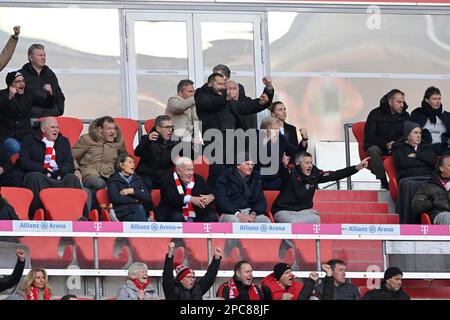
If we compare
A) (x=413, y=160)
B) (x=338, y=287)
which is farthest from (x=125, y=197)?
(x=413, y=160)

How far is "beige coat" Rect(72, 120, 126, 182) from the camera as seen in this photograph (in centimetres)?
2031

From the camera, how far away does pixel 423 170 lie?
20.9m

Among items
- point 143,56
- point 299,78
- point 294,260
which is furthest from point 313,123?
point 294,260

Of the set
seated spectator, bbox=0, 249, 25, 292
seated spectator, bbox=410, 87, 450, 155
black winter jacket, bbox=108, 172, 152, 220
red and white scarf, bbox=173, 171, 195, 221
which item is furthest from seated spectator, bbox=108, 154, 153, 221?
seated spectator, bbox=410, 87, 450, 155

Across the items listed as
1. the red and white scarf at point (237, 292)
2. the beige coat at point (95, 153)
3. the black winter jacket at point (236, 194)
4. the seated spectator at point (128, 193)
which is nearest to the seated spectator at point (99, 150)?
the beige coat at point (95, 153)

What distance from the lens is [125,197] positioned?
19594 mm

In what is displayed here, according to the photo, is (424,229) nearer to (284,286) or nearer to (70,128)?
(284,286)

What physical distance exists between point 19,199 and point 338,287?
3315 millimetres

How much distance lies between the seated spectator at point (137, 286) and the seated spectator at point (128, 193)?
1169 mm

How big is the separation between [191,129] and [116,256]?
2513mm

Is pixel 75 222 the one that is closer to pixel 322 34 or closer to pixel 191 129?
pixel 191 129

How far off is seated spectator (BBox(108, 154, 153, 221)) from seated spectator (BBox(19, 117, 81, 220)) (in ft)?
1.34
